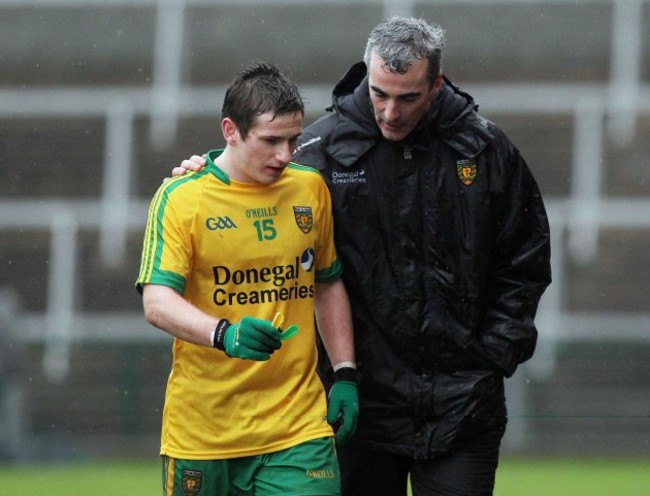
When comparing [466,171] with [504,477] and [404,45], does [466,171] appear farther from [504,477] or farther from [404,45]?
[504,477]

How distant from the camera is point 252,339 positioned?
10.8 feet

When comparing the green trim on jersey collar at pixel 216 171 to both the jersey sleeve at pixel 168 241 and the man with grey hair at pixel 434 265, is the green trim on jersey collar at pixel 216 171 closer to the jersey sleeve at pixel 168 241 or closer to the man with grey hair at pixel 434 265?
the jersey sleeve at pixel 168 241

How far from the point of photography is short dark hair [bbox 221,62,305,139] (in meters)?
3.49

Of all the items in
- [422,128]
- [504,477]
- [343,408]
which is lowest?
[504,477]

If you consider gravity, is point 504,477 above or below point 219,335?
below

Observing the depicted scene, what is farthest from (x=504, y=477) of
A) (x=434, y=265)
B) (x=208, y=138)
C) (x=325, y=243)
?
(x=325, y=243)

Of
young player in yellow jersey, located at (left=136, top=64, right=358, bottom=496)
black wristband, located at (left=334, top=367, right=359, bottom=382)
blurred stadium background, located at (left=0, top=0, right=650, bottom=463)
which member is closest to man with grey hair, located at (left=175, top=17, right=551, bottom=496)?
black wristband, located at (left=334, top=367, right=359, bottom=382)

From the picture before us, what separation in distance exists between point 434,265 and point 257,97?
0.64 m

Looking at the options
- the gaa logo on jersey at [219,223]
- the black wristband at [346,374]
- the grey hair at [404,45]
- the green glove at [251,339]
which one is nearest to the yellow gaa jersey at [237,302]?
the gaa logo on jersey at [219,223]

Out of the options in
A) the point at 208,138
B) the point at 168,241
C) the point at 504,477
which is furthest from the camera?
the point at 208,138

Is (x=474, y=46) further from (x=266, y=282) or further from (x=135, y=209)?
(x=266, y=282)

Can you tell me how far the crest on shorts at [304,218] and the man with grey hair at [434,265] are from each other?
161mm

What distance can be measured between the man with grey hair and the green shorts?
1.04 feet

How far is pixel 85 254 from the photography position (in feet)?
44.7
